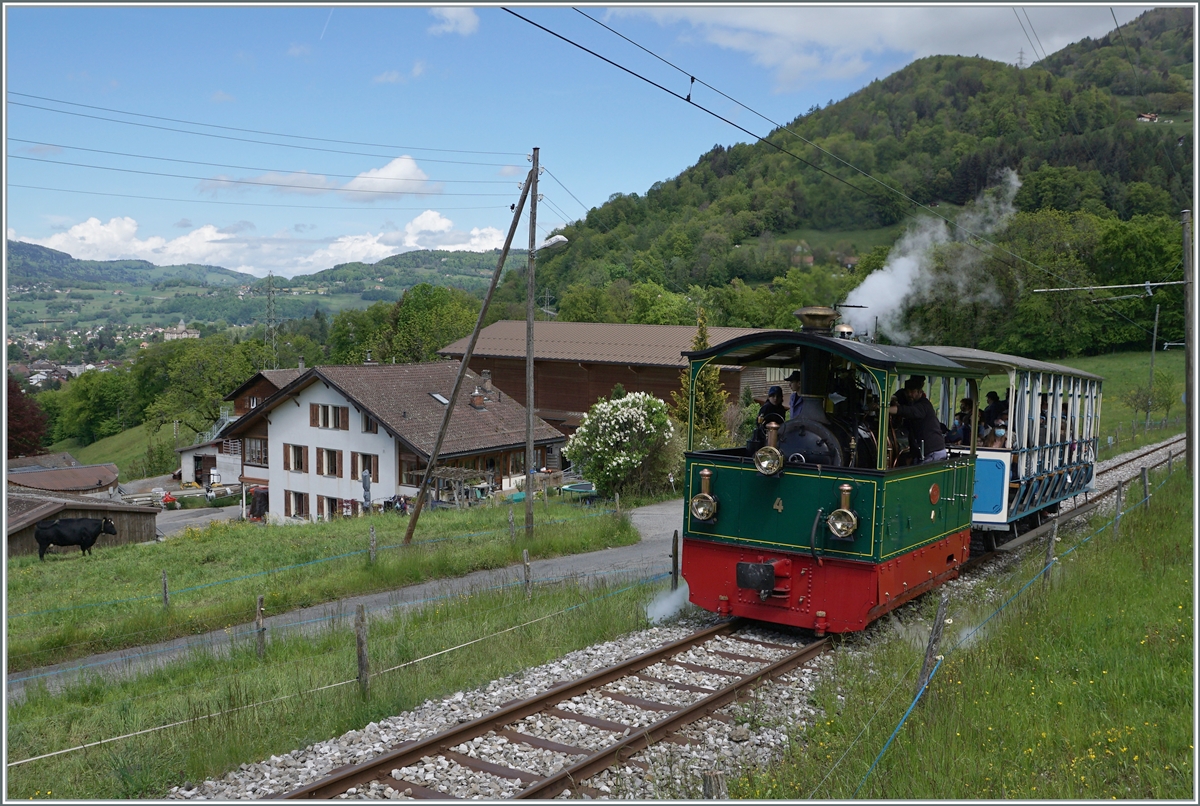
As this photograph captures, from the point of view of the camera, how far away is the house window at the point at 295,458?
38250 mm

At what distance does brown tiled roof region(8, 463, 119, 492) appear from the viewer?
46000mm

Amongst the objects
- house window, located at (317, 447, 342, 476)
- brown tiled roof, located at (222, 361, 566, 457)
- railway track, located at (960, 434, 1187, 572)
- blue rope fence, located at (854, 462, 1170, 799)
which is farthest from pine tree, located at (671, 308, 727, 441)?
blue rope fence, located at (854, 462, 1170, 799)

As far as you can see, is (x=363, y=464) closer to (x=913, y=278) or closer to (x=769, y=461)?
(x=913, y=278)

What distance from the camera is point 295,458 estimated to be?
38656mm

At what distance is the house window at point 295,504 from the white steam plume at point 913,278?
27.1 m

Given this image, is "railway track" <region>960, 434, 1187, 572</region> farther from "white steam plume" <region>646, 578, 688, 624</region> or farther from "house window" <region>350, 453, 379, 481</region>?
"house window" <region>350, 453, 379, 481</region>

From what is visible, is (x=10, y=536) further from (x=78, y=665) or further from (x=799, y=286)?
(x=799, y=286)

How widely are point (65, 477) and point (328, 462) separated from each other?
22.3 m

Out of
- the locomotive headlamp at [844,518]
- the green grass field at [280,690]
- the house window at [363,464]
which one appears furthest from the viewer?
the house window at [363,464]

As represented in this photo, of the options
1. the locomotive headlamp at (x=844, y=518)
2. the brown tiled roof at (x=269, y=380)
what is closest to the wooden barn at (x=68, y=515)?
the brown tiled roof at (x=269, y=380)

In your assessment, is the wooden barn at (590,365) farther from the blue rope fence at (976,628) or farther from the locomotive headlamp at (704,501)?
the locomotive headlamp at (704,501)

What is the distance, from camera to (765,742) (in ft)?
20.9

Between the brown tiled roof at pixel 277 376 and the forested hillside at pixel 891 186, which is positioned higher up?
the forested hillside at pixel 891 186

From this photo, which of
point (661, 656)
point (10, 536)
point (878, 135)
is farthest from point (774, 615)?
point (10, 536)
